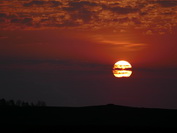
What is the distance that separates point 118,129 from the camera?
34219 mm

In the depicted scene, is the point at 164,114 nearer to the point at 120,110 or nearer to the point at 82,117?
the point at 120,110

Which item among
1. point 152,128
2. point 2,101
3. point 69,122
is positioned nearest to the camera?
point 152,128

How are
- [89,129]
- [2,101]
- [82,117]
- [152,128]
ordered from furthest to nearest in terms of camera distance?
[2,101]
[82,117]
[152,128]
[89,129]

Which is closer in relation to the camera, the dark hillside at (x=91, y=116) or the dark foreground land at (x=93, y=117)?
the dark foreground land at (x=93, y=117)

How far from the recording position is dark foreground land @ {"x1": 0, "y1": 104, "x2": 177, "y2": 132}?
121ft

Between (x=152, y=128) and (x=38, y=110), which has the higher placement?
(x=38, y=110)

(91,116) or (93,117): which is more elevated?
(91,116)

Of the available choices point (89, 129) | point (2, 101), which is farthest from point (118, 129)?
point (2, 101)

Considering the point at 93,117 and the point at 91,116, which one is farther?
the point at 91,116

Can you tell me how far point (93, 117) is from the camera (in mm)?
42875

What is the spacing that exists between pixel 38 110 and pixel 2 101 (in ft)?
65.7

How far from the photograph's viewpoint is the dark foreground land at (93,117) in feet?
121

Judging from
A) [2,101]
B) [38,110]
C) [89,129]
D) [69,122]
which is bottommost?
[89,129]

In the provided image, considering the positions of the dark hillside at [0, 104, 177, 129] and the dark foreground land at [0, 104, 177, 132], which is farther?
the dark hillside at [0, 104, 177, 129]
